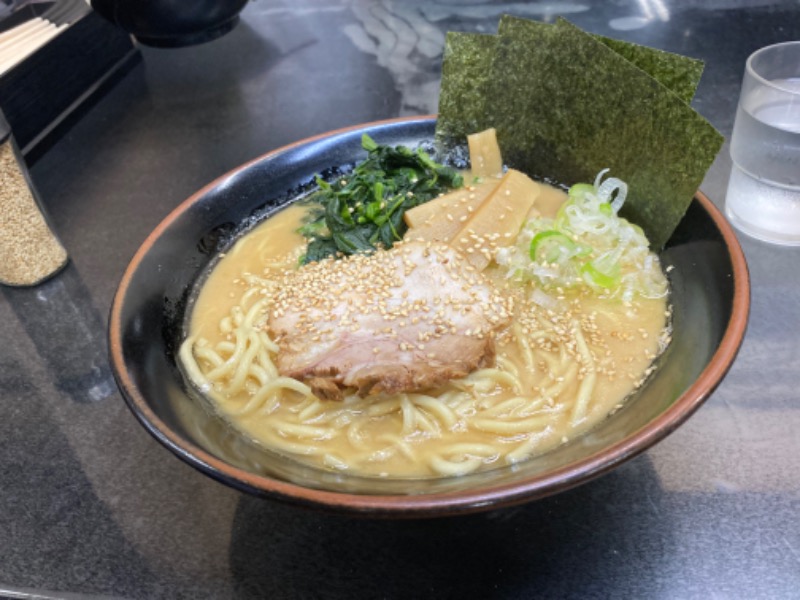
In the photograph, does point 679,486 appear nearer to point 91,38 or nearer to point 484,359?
point 484,359

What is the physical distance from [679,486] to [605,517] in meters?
0.20

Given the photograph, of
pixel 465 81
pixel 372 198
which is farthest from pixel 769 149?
pixel 372 198

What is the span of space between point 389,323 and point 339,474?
0.35 m

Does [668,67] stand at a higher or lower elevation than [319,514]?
higher

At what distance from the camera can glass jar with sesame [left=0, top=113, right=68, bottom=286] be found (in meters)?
2.35

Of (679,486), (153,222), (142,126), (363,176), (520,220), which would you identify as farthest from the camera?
(142,126)

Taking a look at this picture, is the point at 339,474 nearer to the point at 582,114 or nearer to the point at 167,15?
the point at 582,114

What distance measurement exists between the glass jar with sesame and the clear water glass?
237cm

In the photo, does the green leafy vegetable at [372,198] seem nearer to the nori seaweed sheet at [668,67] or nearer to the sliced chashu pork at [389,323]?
the sliced chashu pork at [389,323]

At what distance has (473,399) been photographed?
161cm

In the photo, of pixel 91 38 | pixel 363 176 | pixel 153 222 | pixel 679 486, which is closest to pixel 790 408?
pixel 679 486

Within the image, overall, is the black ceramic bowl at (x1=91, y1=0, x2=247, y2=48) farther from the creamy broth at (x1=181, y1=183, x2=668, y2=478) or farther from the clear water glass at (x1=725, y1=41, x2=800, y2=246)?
the clear water glass at (x1=725, y1=41, x2=800, y2=246)

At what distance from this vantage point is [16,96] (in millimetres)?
3002

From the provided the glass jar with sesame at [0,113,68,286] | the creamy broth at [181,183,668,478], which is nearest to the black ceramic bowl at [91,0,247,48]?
the glass jar with sesame at [0,113,68,286]
